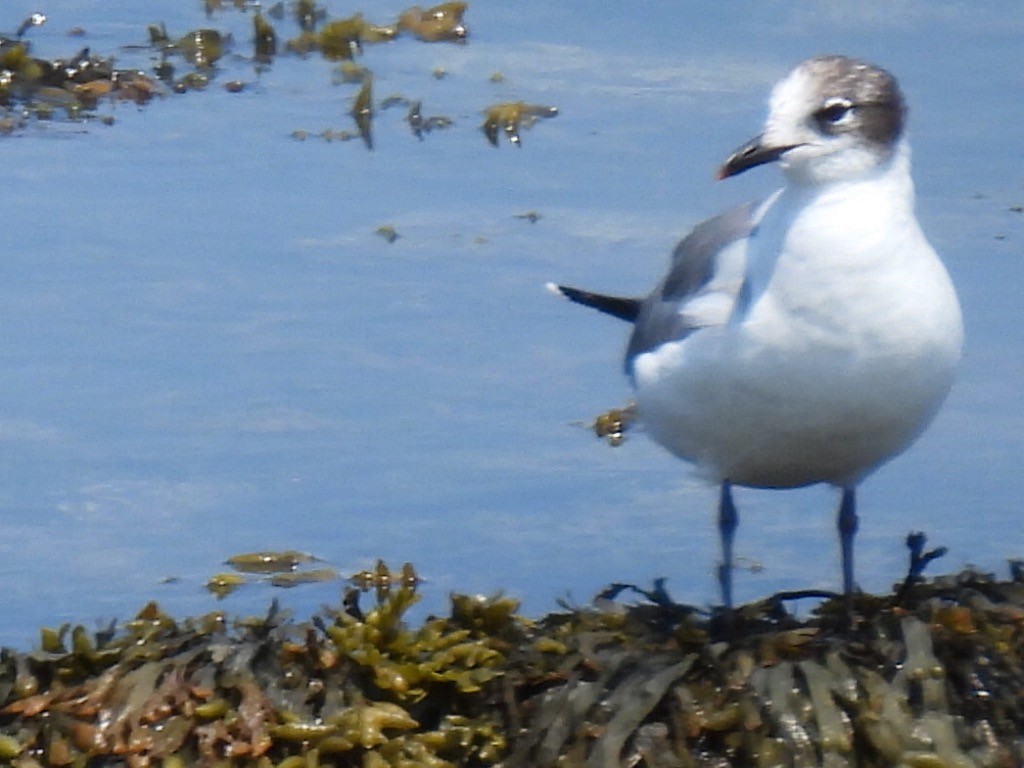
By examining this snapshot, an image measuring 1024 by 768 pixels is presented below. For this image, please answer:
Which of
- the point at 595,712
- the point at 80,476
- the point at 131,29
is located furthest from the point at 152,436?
the point at 131,29

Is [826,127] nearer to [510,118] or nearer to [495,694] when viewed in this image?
[495,694]

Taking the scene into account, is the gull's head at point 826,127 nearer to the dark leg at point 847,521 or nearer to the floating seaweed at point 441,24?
the dark leg at point 847,521

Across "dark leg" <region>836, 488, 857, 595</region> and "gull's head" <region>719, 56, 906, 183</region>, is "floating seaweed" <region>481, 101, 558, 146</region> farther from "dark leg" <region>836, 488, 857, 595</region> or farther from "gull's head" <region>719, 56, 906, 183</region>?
"gull's head" <region>719, 56, 906, 183</region>

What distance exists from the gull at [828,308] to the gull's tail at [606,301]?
3.35 feet

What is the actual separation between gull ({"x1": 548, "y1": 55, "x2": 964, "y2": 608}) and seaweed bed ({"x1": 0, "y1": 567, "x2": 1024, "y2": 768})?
0.38 meters

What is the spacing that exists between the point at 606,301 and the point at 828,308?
1383mm

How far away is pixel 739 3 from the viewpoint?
934 cm

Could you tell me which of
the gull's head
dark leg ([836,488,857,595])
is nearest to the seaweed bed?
dark leg ([836,488,857,595])

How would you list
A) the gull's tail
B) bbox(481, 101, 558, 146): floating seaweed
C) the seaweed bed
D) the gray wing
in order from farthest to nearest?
bbox(481, 101, 558, 146): floating seaweed < the gull's tail < the gray wing < the seaweed bed

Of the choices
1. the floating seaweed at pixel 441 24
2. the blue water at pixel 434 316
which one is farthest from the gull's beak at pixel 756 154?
the floating seaweed at pixel 441 24

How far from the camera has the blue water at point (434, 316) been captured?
5352 millimetres

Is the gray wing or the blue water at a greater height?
the gray wing

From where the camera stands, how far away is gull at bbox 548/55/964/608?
14.2ft

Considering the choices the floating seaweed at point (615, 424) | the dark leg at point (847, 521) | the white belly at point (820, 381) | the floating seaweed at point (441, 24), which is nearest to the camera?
the white belly at point (820, 381)
